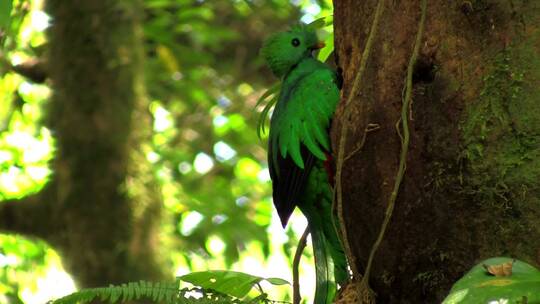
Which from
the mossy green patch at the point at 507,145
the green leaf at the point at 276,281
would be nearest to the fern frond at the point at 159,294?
the green leaf at the point at 276,281

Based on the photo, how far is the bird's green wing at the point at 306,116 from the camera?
2.52 metres

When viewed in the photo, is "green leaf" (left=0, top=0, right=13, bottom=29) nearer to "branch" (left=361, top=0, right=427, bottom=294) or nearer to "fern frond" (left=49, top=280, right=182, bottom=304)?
"fern frond" (left=49, top=280, right=182, bottom=304)

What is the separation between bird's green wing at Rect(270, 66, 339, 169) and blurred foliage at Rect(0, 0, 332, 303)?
10.6 feet

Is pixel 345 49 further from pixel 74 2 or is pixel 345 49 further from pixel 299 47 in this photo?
pixel 74 2

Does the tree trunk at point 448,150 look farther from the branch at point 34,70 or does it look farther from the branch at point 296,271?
the branch at point 34,70

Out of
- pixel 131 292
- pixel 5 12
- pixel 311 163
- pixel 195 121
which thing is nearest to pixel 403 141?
pixel 311 163

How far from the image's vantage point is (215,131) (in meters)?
7.50

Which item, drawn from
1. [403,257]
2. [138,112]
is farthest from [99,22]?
[403,257]

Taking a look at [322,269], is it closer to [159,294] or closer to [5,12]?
[159,294]

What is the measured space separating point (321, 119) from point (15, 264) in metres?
4.51

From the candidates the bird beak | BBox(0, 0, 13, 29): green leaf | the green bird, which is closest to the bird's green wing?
the green bird

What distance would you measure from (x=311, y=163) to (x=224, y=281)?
45 centimetres

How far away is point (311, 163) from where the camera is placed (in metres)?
2.57

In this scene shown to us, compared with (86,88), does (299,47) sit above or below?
below
